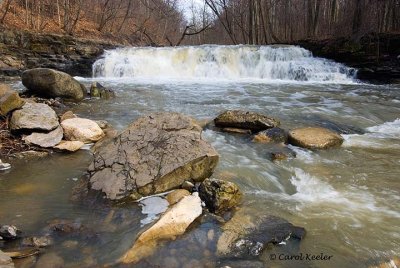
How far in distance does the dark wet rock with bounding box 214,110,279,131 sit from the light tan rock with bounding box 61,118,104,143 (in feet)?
6.87

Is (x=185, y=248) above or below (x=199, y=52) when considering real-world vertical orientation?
below

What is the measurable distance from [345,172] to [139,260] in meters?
2.91

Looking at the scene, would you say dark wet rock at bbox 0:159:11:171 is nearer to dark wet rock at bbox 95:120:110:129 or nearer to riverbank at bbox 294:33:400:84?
dark wet rock at bbox 95:120:110:129

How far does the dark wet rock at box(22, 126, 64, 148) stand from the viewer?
4.88m

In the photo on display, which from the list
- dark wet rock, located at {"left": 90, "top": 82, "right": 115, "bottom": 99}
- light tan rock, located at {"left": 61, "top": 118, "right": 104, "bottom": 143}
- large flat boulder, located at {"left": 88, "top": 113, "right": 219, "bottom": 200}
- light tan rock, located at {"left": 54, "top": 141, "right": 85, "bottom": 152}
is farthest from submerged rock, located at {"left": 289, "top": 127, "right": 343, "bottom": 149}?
dark wet rock, located at {"left": 90, "top": 82, "right": 115, "bottom": 99}

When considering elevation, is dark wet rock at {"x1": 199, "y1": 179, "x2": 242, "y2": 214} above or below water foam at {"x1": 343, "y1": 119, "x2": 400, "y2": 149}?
below

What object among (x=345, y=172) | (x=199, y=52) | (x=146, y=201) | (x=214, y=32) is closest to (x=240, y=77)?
(x=199, y=52)

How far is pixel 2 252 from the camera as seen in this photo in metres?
2.46

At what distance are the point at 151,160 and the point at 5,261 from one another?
68.3 inches

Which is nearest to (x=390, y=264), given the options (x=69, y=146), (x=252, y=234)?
(x=252, y=234)

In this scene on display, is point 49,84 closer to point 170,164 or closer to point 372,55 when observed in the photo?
point 170,164

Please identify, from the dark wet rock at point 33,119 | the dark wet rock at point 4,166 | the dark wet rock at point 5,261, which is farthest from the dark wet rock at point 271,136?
the dark wet rock at point 5,261

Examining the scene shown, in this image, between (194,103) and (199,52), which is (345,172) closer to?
(194,103)

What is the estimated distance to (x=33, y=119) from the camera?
202 inches
